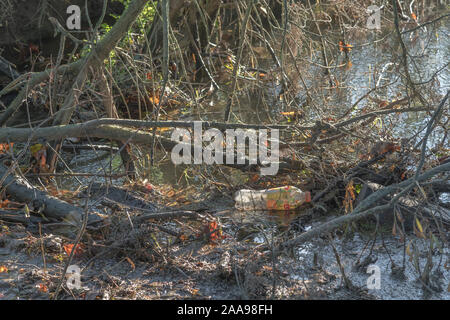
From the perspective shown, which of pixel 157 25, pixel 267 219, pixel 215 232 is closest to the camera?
pixel 215 232

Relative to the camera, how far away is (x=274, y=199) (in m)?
4.43

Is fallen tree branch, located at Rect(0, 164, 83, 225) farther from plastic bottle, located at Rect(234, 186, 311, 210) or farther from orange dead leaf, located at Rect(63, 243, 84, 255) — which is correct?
plastic bottle, located at Rect(234, 186, 311, 210)

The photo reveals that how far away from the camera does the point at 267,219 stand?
426 cm

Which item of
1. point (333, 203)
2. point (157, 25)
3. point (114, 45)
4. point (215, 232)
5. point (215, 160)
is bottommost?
point (215, 232)

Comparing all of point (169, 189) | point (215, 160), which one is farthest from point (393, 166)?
point (169, 189)

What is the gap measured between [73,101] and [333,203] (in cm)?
230

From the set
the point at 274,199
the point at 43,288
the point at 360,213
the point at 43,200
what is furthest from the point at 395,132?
the point at 43,288

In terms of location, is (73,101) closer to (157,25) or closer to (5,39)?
(157,25)

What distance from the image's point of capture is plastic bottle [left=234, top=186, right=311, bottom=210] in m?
4.39

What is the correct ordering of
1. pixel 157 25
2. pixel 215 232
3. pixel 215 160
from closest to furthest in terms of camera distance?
pixel 215 232, pixel 215 160, pixel 157 25

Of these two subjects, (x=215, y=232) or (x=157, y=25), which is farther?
(x=157, y=25)

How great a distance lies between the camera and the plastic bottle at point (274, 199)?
439 cm

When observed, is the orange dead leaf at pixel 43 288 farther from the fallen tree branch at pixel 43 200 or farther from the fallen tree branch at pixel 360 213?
the fallen tree branch at pixel 360 213

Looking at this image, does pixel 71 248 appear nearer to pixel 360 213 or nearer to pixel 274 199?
pixel 274 199
